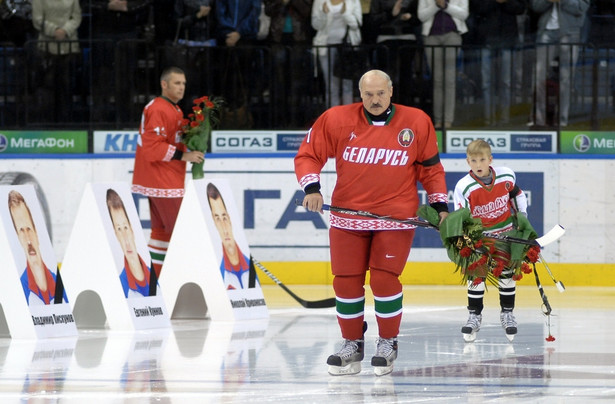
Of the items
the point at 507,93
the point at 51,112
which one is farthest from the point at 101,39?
the point at 507,93

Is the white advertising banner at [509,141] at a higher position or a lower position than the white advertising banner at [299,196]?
higher

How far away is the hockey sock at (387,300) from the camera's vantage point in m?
6.65

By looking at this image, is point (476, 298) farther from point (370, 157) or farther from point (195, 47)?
point (195, 47)

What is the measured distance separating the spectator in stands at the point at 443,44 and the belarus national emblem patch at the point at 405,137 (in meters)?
6.23

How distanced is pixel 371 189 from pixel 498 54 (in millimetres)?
6573

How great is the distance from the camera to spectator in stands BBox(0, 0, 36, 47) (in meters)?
12.8

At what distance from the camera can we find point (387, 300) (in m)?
6.69

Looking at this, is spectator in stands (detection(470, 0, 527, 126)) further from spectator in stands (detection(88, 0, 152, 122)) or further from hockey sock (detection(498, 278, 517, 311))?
hockey sock (detection(498, 278, 517, 311))

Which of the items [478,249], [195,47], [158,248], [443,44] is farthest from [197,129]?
[443,44]

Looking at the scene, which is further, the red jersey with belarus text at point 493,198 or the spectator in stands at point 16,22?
the spectator in stands at point 16,22

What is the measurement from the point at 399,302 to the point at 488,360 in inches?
33.2

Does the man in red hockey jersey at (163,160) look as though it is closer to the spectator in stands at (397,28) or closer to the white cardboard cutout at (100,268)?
the white cardboard cutout at (100,268)

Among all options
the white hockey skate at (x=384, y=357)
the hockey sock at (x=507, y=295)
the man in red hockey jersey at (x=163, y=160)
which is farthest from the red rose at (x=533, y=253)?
the man in red hockey jersey at (x=163, y=160)

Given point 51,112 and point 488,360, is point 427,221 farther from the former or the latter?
point 51,112
